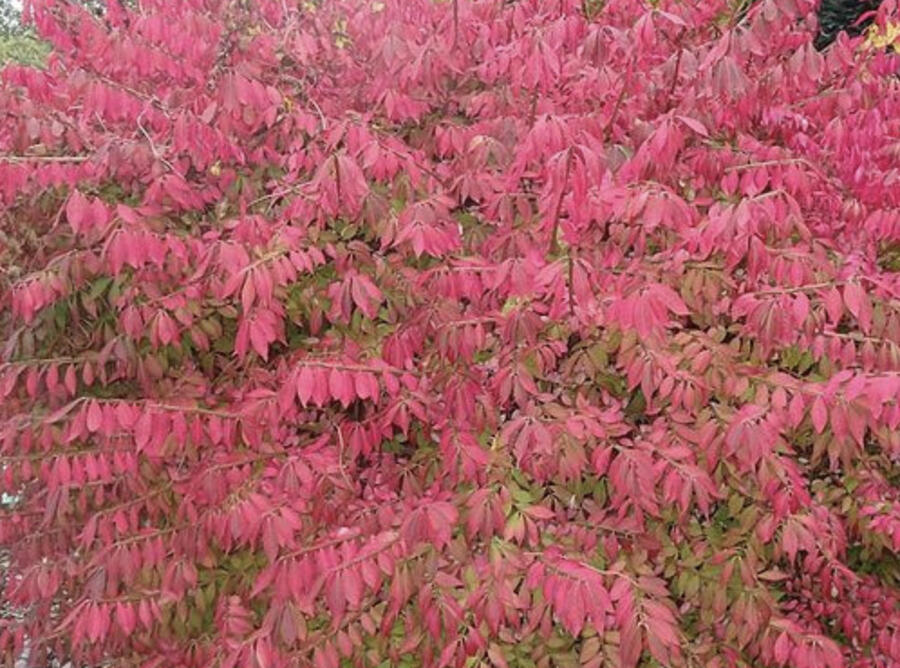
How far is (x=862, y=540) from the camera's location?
2.91 metres

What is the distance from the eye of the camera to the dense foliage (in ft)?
7.04

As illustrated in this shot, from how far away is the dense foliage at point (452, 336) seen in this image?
84.5 inches

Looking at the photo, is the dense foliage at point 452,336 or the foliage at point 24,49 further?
the foliage at point 24,49

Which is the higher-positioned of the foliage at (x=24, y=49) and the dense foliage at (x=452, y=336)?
the foliage at (x=24, y=49)

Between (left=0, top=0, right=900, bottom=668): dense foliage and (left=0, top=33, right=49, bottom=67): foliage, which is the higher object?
(left=0, top=33, right=49, bottom=67): foliage

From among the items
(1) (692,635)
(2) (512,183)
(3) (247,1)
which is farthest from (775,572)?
(3) (247,1)

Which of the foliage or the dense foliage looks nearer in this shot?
the dense foliage

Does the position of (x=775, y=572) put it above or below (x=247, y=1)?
below

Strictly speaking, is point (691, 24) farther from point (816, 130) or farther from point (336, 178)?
point (336, 178)

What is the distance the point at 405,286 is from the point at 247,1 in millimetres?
1128

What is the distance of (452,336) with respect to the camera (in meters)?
2.35

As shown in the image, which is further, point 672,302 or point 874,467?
point 874,467

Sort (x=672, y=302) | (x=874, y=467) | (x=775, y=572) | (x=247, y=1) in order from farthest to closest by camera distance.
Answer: (x=247, y=1) → (x=874, y=467) → (x=775, y=572) → (x=672, y=302)

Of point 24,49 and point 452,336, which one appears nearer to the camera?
point 452,336
